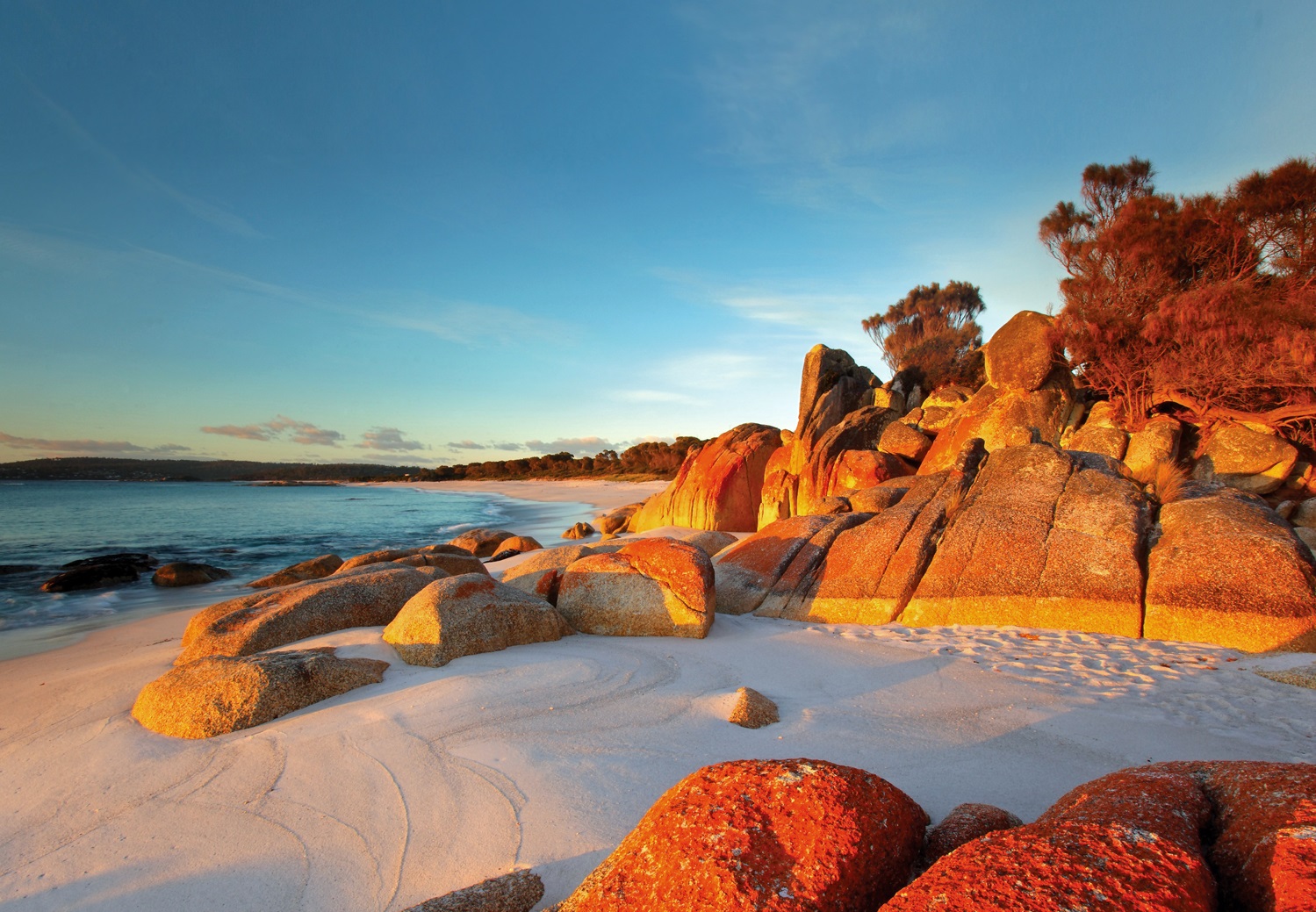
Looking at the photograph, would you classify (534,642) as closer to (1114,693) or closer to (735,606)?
(735,606)

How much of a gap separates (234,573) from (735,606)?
41.0ft

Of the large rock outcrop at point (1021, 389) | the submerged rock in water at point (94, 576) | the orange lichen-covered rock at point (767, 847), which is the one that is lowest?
the submerged rock in water at point (94, 576)

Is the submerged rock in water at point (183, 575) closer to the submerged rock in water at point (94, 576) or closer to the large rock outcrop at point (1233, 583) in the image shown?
the submerged rock in water at point (94, 576)

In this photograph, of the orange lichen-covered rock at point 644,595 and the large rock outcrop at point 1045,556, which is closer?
the orange lichen-covered rock at point 644,595

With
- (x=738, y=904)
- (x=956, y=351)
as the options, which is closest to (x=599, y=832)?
(x=738, y=904)

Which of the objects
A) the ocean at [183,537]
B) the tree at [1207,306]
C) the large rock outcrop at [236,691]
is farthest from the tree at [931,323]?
the large rock outcrop at [236,691]

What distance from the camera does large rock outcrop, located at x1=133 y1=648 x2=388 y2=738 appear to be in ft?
13.7

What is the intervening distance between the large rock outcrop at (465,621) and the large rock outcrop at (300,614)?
112cm

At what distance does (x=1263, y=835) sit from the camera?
185cm

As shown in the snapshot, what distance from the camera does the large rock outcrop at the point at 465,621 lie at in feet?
17.7

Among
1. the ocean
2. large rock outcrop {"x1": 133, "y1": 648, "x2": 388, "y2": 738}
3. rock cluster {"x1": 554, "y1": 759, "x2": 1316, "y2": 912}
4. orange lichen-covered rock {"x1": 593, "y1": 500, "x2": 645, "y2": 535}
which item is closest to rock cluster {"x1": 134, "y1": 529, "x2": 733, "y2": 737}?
large rock outcrop {"x1": 133, "y1": 648, "x2": 388, "y2": 738}

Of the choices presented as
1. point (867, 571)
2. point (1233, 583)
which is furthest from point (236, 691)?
point (1233, 583)

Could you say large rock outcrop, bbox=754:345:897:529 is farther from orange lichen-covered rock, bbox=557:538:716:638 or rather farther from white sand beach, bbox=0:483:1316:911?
white sand beach, bbox=0:483:1316:911

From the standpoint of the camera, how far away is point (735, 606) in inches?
313
